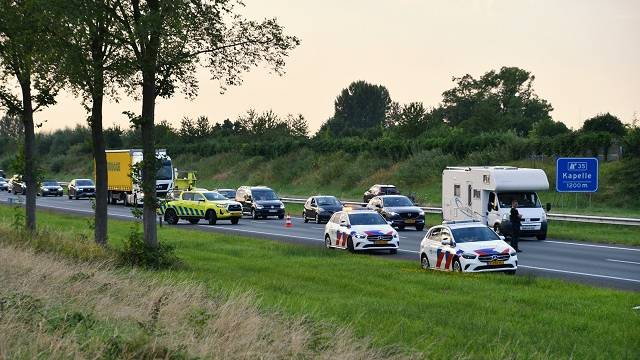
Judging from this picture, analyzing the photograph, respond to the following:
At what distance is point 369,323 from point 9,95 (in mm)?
18525

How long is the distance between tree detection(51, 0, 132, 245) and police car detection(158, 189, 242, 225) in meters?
21.0

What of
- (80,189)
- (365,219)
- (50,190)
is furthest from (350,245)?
(50,190)

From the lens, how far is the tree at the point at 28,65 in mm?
22734

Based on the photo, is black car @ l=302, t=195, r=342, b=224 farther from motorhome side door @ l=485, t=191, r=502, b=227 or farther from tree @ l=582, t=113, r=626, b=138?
tree @ l=582, t=113, r=626, b=138

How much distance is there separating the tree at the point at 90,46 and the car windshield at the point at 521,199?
17264 mm

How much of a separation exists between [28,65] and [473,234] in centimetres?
1263

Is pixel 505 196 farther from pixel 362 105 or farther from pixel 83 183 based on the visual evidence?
pixel 362 105

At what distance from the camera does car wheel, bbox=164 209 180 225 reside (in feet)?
150

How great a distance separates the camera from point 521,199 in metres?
36.7

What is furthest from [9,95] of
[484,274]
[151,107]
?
[484,274]

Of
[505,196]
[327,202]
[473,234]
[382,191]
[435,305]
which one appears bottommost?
[435,305]

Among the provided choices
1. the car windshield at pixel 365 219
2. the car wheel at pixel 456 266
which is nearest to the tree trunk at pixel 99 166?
the car windshield at pixel 365 219

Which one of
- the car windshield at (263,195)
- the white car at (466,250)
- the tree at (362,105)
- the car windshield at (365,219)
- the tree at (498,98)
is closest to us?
the white car at (466,250)

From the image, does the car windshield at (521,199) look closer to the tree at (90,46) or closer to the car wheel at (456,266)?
the car wheel at (456,266)
